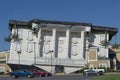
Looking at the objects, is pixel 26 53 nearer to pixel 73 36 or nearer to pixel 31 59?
pixel 31 59

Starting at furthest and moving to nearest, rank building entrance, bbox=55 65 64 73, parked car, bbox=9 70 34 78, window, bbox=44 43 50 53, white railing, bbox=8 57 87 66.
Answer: window, bbox=44 43 50 53 < building entrance, bbox=55 65 64 73 < white railing, bbox=8 57 87 66 < parked car, bbox=9 70 34 78

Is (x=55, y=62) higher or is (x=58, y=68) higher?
(x=55, y=62)

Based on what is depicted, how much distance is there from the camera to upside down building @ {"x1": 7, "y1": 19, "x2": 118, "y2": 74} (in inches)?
3880

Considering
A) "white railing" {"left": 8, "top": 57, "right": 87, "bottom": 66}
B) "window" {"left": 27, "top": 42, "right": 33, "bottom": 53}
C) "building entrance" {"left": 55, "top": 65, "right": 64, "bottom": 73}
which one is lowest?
"building entrance" {"left": 55, "top": 65, "right": 64, "bottom": 73}

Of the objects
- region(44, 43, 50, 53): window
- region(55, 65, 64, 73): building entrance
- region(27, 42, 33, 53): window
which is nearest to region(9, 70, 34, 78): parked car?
region(55, 65, 64, 73): building entrance

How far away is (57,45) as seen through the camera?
103 m

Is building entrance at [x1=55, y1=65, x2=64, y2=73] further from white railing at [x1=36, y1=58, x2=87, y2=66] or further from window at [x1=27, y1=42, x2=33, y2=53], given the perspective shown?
window at [x1=27, y1=42, x2=33, y2=53]

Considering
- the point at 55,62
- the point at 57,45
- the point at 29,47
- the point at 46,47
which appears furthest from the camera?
the point at 57,45

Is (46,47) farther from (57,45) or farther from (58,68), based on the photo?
(58,68)

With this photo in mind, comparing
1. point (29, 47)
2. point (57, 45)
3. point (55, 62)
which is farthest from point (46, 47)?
point (55, 62)

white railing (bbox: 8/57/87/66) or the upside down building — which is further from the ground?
the upside down building

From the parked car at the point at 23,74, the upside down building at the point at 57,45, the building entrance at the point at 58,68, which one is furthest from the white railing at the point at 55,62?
the parked car at the point at 23,74

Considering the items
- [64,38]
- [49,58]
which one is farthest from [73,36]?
[49,58]

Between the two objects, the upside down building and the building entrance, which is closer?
the building entrance
